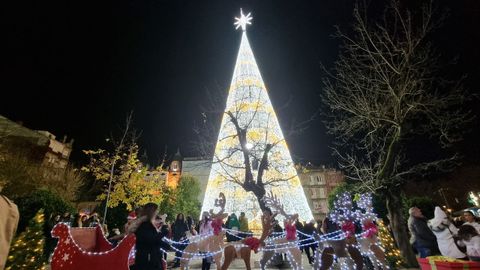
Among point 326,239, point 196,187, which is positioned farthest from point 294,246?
point 196,187

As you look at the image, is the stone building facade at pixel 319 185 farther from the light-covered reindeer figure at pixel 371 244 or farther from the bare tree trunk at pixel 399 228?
the light-covered reindeer figure at pixel 371 244

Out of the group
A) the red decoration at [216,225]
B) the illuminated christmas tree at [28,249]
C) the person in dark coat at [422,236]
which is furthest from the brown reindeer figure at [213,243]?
the person in dark coat at [422,236]

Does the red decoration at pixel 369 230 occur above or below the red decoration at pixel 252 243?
above

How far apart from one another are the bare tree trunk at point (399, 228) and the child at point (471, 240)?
14.1ft

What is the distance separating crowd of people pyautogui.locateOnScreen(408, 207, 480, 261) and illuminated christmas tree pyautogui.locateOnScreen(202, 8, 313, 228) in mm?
7823

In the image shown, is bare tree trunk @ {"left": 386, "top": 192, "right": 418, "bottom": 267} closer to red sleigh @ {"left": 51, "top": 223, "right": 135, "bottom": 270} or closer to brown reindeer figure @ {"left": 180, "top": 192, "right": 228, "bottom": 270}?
brown reindeer figure @ {"left": 180, "top": 192, "right": 228, "bottom": 270}

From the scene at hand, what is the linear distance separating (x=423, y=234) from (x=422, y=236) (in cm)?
7

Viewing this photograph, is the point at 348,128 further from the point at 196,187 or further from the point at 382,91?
the point at 196,187

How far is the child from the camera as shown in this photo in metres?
5.91

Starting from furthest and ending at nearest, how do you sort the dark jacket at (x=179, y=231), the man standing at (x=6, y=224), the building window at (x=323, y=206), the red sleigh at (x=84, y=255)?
the building window at (x=323, y=206), the dark jacket at (x=179, y=231), the red sleigh at (x=84, y=255), the man standing at (x=6, y=224)

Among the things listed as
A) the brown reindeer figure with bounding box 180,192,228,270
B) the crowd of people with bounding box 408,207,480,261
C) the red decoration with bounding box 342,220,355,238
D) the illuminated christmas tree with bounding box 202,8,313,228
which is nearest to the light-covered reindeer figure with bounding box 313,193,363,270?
the red decoration with bounding box 342,220,355,238

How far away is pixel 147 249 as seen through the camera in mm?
5148

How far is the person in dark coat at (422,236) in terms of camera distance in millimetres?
8023

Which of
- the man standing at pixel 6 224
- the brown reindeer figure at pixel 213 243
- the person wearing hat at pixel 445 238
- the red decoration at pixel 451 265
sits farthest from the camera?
the brown reindeer figure at pixel 213 243
